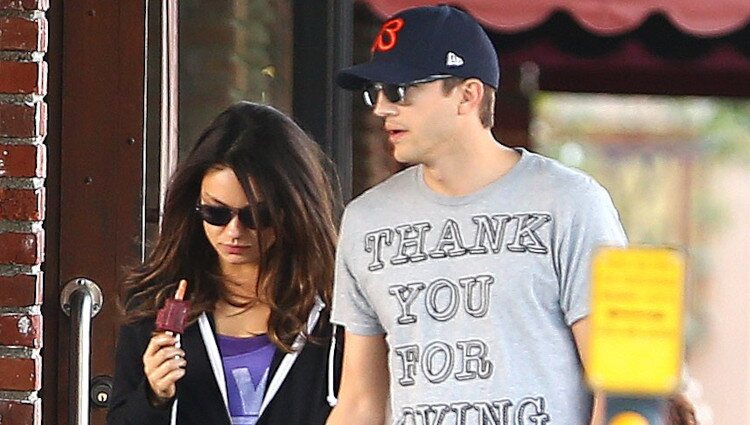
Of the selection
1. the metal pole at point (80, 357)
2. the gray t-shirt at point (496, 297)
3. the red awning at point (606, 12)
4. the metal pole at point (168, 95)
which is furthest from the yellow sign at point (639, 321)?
the red awning at point (606, 12)

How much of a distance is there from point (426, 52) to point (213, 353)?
0.60 m

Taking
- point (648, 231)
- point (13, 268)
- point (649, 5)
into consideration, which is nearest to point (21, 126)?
point (13, 268)

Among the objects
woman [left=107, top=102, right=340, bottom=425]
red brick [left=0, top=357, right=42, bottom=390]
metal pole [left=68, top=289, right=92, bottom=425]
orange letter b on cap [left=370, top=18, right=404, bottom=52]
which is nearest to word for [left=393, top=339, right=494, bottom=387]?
woman [left=107, top=102, right=340, bottom=425]

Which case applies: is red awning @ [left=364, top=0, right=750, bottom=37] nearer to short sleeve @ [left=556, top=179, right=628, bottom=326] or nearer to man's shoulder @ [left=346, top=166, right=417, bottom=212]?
man's shoulder @ [left=346, top=166, right=417, bottom=212]

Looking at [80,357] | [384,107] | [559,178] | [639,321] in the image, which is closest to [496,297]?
[559,178]

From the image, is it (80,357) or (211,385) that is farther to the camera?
(80,357)

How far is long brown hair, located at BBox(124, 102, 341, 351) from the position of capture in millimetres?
2607

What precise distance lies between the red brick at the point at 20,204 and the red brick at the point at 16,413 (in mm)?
380

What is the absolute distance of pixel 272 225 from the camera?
2.59 meters

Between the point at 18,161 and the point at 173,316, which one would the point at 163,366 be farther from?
the point at 18,161

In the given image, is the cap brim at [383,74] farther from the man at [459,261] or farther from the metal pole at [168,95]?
the metal pole at [168,95]

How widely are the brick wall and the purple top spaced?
765 mm

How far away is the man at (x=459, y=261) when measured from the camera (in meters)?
2.33

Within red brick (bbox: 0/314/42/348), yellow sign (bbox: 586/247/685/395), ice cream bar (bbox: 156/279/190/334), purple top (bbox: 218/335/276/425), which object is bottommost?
Answer: red brick (bbox: 0/314/42/348)
